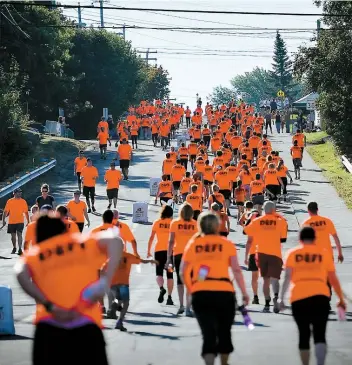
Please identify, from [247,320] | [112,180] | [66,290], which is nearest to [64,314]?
[66,290]

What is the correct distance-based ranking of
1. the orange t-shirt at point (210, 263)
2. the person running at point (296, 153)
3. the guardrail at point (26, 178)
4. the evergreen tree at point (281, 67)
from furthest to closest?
the evergreen tree at point (281, 67)
the person running at point (296, 153)
the guardrail at point (26, 178)
the orange t-shirt at point (210, 263)

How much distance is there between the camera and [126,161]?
137 ft

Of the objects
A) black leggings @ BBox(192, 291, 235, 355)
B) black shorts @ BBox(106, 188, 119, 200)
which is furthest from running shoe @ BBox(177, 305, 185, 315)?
black shorts @ BBox(106, 188, 119, 200)


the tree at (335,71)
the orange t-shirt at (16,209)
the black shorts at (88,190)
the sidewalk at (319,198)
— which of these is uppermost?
the tree at (335,71)

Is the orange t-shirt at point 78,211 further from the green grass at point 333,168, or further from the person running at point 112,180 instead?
the green grass at point 333,168

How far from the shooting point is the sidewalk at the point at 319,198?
32.0 meters

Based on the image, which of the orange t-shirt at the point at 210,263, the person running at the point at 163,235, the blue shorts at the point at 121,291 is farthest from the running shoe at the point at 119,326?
the orange t-shirt at the point at 210,263

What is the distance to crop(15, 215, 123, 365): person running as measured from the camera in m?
7.92

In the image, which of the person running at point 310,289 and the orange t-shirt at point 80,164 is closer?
the person running at point 310,289

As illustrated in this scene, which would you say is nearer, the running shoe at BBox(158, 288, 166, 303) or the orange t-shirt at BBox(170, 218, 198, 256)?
the orange t-shirt at BBox(170, 218, 198, 256)

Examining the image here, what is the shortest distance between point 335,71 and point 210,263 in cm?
3735

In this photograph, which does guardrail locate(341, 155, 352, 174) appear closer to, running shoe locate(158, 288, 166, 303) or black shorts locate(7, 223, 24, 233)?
black shorts locate(7, 223, 24, 233)

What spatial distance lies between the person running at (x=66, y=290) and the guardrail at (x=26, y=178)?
28.8 metres

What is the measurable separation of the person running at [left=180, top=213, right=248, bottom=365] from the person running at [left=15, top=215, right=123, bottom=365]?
2644 mm
